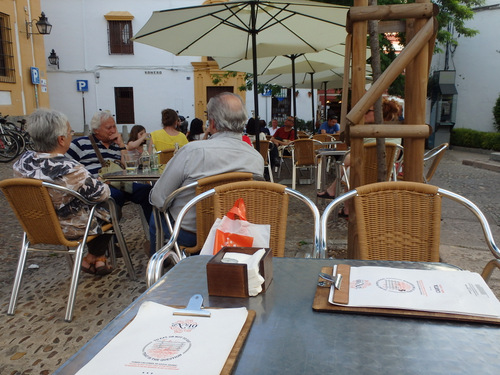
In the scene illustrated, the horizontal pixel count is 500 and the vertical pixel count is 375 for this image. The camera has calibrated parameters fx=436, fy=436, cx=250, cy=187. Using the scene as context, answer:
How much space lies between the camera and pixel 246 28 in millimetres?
5207

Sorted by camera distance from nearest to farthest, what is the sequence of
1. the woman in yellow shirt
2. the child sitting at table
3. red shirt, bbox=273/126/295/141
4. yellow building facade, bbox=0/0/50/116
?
the child sitting at table, the woman in yellow shirt, red shirt, bbox=273/126/295/141, yellow building facade, bbox=0/0/50/116

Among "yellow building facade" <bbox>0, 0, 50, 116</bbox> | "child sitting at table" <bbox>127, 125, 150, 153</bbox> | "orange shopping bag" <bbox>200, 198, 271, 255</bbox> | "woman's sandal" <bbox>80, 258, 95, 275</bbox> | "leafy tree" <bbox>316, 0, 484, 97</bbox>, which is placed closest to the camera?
"orange shopping bag" <bbox>200, 198, 271, 255</bbox>

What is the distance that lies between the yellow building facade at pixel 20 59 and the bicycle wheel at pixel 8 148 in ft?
10.9

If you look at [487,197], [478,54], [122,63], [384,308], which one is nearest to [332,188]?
[487,197]

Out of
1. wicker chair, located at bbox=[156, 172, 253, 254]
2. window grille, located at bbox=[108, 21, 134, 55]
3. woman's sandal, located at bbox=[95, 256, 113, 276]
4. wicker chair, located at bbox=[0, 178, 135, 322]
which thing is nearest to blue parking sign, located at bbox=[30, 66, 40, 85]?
window grille, located at bbox=[108, 21, 134, 55]

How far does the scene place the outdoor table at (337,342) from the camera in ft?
2.84

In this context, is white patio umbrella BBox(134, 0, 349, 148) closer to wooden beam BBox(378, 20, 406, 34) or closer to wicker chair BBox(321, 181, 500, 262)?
wooden beam BBox(378, 20, 406, 34)

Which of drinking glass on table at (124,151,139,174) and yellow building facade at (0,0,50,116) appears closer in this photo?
drinking glass on table at (124,151,139,174)

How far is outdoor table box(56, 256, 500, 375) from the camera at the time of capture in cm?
86

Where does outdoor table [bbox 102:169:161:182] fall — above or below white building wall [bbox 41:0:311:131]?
below

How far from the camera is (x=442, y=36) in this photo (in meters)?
14.2

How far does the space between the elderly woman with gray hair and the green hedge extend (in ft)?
49.0

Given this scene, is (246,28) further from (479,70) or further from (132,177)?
(479,70)

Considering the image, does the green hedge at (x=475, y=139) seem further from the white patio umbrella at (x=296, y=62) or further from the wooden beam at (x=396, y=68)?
the wooden beam at (x=396, y=68)
